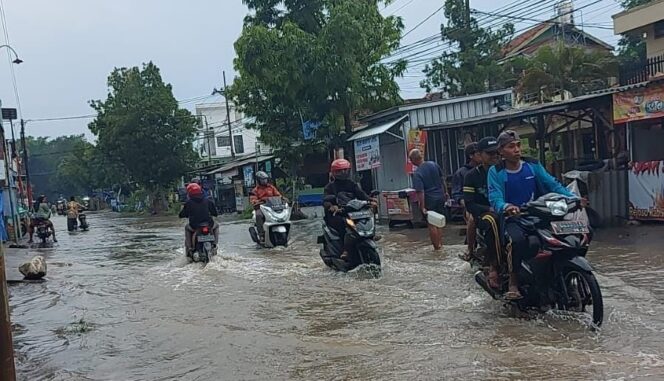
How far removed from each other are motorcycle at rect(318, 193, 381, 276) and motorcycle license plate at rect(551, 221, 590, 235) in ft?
11.3

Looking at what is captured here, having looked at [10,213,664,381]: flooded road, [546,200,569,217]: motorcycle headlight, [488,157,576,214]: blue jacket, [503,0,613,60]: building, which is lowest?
[10,213,664,381]: flooded road

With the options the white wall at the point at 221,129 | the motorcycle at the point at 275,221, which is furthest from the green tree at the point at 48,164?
the motorcycle at the point at 275,221

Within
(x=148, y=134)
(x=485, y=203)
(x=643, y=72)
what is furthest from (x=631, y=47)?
(x=148, y=134)

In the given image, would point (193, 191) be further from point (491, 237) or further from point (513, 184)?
point (513, 184)

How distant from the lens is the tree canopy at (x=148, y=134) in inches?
1804

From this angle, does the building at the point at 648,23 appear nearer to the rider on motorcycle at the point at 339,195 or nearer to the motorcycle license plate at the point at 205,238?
the rider on motorcycle at the point at 339,195

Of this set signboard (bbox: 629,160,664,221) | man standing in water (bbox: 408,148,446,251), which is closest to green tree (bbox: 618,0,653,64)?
signboard (bbox: 629,160,664,221)

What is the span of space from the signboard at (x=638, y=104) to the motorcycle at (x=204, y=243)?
747 cm

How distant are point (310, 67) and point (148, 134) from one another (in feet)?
89.0

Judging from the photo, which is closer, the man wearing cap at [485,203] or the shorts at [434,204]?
the man wearing cap at [485,203]

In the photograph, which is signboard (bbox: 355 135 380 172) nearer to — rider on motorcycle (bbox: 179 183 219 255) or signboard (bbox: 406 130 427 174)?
signboard (bbox: 406 130 427 174)

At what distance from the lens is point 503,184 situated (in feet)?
19.5

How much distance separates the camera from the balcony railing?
1900 cm

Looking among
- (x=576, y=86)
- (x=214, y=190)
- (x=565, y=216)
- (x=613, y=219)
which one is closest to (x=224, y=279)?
(x=565, y=216)
